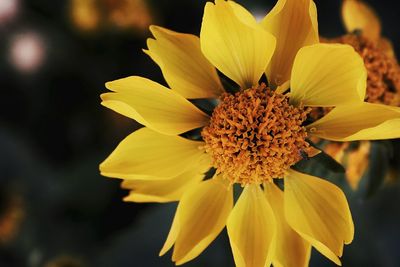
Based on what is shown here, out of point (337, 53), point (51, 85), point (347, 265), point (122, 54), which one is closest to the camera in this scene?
point (337, 53)

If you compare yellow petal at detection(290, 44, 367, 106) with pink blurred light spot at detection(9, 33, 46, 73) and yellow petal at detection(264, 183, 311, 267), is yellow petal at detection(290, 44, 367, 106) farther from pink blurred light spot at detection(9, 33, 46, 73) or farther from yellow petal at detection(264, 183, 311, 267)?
pink blurred light spot at detection(9, 33, 46, 73)

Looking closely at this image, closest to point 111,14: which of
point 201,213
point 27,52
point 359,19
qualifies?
point 27,52

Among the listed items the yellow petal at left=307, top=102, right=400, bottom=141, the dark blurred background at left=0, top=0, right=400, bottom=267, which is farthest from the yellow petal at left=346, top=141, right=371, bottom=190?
the dark blurred background at left=0, top=0, right=400, bottom=267

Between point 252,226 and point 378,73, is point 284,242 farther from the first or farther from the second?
point 378,73

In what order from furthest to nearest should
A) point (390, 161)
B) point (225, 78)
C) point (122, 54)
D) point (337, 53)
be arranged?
point (122, 54) → point (390, 161) → point (225, 78) → point (337, 53)

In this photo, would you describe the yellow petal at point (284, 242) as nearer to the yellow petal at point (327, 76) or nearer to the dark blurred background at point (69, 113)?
the yellow petal at point (327, 76)

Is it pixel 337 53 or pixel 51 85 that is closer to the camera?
pixel 337 53

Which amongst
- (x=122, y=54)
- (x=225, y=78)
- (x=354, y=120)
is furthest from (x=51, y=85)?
(x=354, y=120)

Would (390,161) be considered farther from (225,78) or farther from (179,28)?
(179,28)
